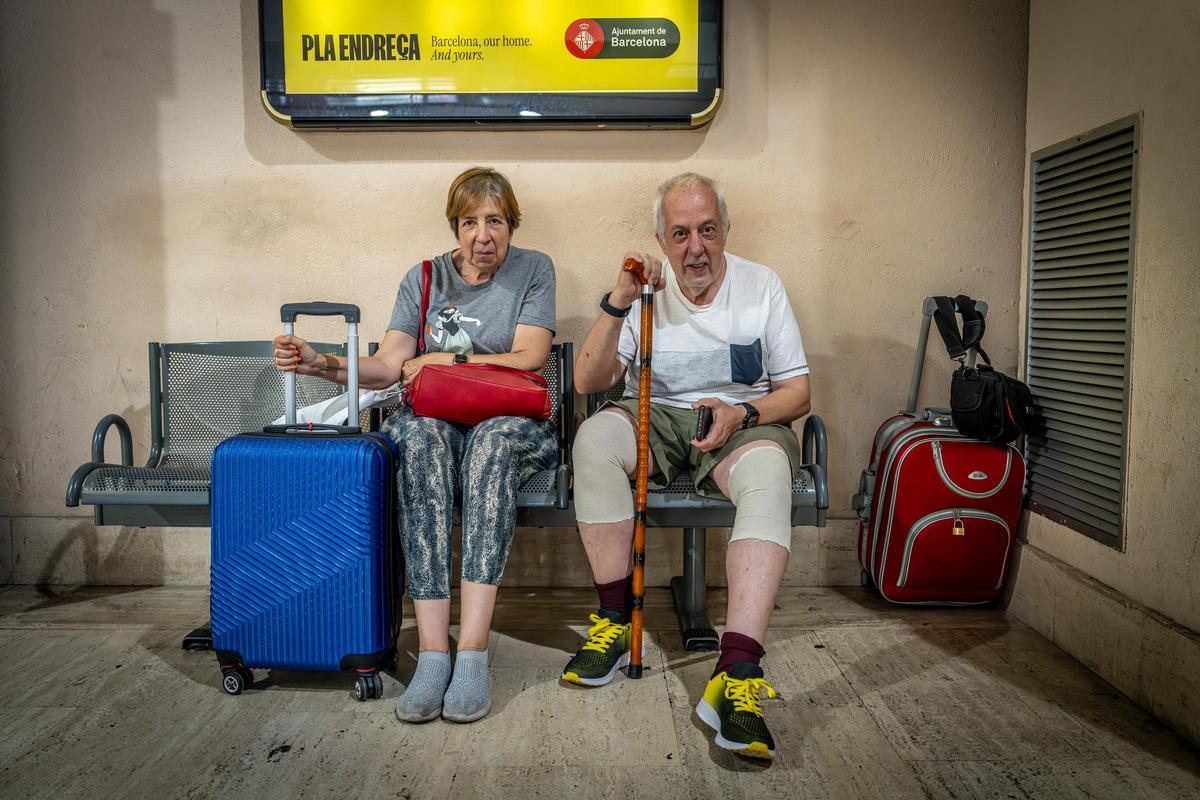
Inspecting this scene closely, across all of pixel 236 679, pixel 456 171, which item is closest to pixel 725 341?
pixel 456 171

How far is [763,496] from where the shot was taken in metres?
2.23

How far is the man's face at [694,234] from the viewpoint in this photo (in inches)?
99.6

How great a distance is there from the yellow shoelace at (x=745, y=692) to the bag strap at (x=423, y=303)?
1.41 m

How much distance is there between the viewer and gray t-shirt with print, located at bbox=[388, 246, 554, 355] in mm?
2738

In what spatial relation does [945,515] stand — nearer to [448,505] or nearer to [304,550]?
[448,505]

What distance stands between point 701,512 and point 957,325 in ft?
4.06

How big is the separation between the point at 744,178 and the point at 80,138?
248 cm

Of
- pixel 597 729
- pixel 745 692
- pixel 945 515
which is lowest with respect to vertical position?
pixel 597 729

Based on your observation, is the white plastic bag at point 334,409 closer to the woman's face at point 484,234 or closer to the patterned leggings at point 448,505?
the patterned leggings at point 448,505

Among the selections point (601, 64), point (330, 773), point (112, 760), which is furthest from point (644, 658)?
point (601, 64)

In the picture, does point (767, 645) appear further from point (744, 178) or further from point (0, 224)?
point (0, 224)

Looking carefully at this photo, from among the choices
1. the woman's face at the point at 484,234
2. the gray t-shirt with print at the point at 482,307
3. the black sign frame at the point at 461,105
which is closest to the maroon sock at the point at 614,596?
the gray t-shirt with print at the point at 482,307

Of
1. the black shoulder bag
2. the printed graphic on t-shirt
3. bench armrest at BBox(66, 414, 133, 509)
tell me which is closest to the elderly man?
the printed graphic on t-shirt

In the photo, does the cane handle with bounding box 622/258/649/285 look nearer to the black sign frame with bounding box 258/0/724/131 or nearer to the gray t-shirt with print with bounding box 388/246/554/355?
the gray t-shirt with print with bounding box 388/246/554/355
